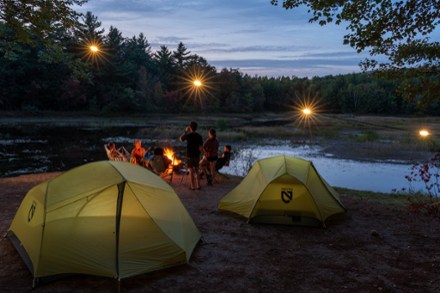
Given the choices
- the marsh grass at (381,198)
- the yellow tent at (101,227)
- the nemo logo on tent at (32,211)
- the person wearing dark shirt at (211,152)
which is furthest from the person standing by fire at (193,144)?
the marsh grass at (381,198)

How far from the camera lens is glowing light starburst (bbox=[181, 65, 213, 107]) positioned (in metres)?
79.4

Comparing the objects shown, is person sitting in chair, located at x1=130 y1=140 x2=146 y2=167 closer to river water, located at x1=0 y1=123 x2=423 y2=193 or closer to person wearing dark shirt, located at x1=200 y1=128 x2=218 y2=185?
river water, located at x1=0 y1=123 x2=423 y2=193

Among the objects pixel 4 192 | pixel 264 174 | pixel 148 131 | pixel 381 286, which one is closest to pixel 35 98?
pixel 148 131

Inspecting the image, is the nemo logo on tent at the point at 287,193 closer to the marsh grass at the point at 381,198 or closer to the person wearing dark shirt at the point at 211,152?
the person wearing dark shirt at the point at 211,152

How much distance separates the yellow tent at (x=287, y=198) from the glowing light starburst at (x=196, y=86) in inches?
2705

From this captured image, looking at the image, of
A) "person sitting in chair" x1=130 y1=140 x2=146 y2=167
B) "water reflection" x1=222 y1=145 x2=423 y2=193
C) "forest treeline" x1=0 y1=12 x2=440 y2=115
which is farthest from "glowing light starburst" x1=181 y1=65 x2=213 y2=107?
"person sitting in chair" x1=130 y1=140 x2=146 y2=167

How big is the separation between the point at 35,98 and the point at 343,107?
82.7 m

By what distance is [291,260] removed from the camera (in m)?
6.83

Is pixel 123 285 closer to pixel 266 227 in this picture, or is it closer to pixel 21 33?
pixel 266 227

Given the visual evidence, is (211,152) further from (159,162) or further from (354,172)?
(354,172)

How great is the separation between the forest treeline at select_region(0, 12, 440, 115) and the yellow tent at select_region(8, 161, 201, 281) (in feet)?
93.6

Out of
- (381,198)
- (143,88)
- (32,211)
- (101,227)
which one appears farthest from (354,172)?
(143,88)

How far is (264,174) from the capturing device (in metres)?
9.02

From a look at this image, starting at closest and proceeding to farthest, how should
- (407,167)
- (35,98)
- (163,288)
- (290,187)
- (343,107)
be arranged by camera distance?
(163,288), (290,187), (407,167), (35,98), (343,107)
